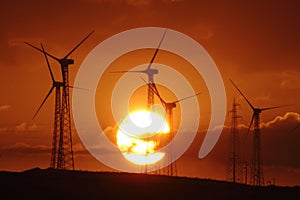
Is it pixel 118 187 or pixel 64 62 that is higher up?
pixel 64 62

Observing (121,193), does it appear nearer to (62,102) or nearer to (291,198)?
(62,102)

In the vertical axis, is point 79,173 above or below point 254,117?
below

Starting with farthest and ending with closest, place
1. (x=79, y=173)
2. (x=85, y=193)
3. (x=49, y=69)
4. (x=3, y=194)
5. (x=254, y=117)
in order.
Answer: (x=254, y=117), (x=49, y=69), (x=79, y=173), (x=85, y=193), (x=3, y=194)

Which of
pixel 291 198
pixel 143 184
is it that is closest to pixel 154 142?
pixel 143 184

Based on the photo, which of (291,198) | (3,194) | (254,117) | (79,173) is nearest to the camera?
(3,194)

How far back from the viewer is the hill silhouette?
9431 cm

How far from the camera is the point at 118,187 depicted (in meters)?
105

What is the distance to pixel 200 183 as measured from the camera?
114438 mm

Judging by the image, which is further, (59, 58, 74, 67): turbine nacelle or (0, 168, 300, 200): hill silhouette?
(59, 58, 74, 67): turbine nacelle

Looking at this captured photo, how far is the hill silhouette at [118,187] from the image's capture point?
94.3 m

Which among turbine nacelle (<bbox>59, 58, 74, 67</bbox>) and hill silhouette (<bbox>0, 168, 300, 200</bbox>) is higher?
turbine nacelle (<bbox>59, 58, 74, 67</bbox>)

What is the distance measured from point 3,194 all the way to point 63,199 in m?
8.06

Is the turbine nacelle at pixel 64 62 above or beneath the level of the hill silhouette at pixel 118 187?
above

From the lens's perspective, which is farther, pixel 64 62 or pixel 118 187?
pixel 64 62
